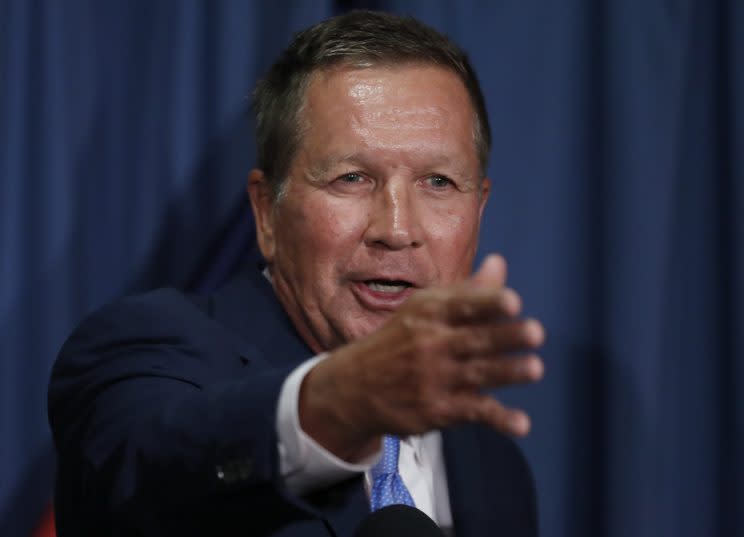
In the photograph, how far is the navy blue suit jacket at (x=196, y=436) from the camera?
980 millimetres

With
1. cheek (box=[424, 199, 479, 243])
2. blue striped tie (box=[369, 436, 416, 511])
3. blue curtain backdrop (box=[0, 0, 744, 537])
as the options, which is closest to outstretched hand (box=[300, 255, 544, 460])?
A: blue striped tie (box=[369, 436, 416, 511])

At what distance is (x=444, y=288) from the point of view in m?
0.82

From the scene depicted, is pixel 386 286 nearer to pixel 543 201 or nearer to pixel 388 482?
pixel 388 482

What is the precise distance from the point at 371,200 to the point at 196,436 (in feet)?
2.01

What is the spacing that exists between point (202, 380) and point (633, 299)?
2.94ft

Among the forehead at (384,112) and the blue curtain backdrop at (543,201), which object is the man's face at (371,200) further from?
the blue curtain backdrop at (543,201)

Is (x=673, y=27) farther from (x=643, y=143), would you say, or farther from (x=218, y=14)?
(x=218, y=14)

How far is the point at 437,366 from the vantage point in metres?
0.82

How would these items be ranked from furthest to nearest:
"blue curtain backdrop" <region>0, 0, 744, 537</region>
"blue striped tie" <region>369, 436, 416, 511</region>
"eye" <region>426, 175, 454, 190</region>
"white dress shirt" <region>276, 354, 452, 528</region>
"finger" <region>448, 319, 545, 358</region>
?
"blue curtain backdrop" <region>0, 0, 744, 537</region>, "eye" <region>426, 175, 454, 190</region>, "blue striped tie" <region>369, 436, 416, 511</region>, "white dress shirt" <region>276, 354, 452, 528</region>, "finger" <region>448, 319, 545, 358</region>

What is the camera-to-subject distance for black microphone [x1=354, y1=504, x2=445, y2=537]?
99 centimetres

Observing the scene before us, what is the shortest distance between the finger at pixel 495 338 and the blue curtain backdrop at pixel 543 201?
3.58 ft

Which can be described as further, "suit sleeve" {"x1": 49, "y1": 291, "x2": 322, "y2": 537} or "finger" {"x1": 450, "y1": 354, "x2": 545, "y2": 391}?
"suit sleeve" {"x1": 49, "y1": 291, "x2": 322, "y2": 537}

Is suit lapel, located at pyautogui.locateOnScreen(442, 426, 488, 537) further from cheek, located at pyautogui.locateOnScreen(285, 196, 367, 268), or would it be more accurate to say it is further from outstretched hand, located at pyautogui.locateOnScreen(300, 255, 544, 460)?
outstretched hand, located at pyautogui.locateOnScreen(300, 255, 544, 460)

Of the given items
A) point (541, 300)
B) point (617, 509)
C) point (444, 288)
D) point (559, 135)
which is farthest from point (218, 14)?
point (444, 288)
